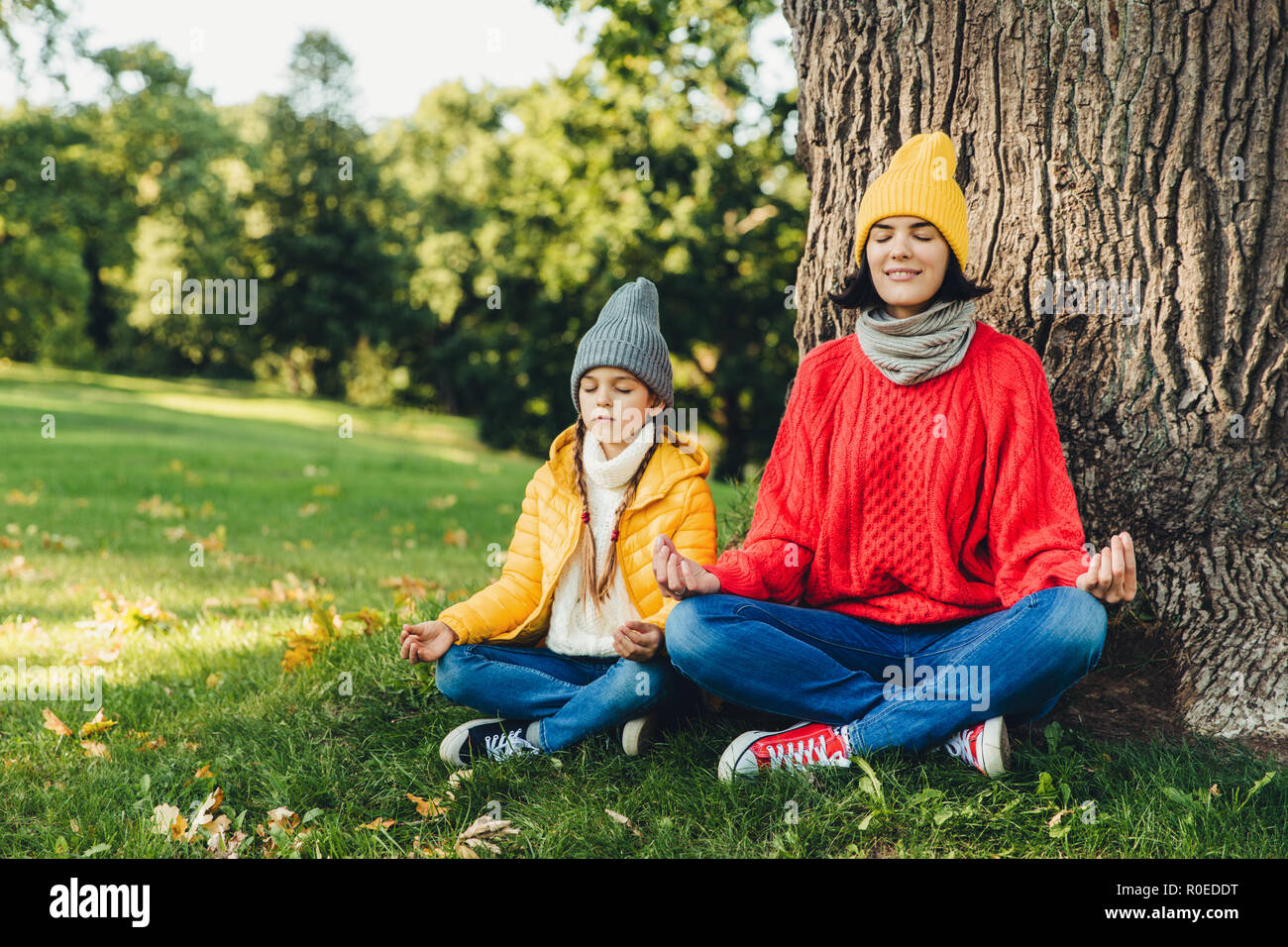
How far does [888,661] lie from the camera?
3086 millimetres

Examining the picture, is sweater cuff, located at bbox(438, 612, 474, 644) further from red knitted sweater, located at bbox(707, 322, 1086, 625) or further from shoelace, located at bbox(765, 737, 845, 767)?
shoelace, located at bbox(765, 737, 845, 767)

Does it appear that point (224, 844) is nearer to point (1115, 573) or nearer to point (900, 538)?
point (900, 538)

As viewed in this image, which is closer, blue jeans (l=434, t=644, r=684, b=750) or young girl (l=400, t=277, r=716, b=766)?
blue jeans (l=434, t=644, r=684, b=750)

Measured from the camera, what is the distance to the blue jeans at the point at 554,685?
3.12m

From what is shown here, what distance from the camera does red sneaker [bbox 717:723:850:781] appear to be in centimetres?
296

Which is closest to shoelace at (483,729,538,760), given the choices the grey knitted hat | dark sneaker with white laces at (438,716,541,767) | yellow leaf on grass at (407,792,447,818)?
dark sneaker with white laces at (438,716,541,767)

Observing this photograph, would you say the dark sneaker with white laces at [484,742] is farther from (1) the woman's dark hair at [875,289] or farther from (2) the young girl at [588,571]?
(1) the woman's dark hair at [875,289]

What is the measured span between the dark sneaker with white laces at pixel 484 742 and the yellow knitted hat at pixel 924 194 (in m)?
1.93

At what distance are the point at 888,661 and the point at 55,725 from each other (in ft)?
9.48

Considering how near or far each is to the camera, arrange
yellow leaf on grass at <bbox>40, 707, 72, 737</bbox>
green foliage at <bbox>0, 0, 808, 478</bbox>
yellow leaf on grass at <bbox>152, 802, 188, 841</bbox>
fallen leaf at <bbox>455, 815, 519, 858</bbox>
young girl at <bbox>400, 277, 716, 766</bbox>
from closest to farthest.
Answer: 1. fallen leaf at <bbox>455, 815, 519, 858</bbox>
2. yellow leaf on grass at <bbox>152, 802, 188, 841</bbox>
3. young girl at <bbox>400, 277, 716, 766</bbox>
4. yellow leaf on grass at <bbox>40, 707, 72, 737</bbox>
5. green foliage at <bbox>0, 0, 808, 478</bbox>

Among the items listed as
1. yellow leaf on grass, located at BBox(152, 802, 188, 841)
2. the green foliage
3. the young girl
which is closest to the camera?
yellow leaf on grass, located at BBox(152, 802, 188, 841)

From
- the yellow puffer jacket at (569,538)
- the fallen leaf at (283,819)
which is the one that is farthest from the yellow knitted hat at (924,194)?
the fallen leaf at (283,819)

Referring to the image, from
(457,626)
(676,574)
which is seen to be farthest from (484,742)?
(676,574)
